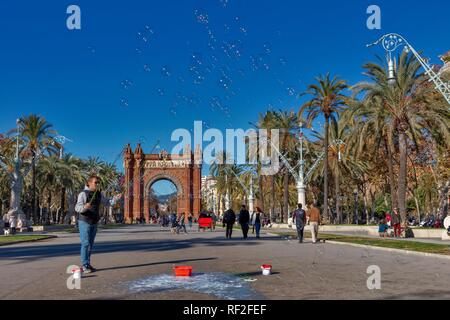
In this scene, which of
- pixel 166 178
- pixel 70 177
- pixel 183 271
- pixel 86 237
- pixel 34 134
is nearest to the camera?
pixel 183 271

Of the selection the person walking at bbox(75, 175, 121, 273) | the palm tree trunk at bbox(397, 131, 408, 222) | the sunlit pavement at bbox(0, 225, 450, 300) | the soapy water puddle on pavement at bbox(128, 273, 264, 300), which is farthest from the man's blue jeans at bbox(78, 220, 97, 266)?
the palm tree trunk at bbox(397, 131, 408, 222)

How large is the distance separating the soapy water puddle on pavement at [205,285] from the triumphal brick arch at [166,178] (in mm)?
95701

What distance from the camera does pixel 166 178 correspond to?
350ft

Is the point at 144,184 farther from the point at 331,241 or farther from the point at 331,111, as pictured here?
the point at 331,241

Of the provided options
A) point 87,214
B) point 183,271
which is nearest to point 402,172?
point 183,271

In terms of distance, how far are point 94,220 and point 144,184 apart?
9651cm

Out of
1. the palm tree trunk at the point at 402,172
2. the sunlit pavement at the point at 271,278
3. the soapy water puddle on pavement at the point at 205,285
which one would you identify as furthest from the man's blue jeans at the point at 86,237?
the palm tree trunk at the point at 402,172

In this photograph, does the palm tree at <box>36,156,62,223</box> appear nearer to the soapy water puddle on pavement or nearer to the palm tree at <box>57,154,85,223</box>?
the palm tree at <box>57,154,85,223</box>

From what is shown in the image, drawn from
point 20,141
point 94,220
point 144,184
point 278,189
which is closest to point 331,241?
point 94,220

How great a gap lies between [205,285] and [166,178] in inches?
3905

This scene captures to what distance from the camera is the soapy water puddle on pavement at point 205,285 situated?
288 inches

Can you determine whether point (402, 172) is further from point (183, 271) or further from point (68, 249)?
point (183, 271)

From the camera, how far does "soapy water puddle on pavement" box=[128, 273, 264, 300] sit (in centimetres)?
732

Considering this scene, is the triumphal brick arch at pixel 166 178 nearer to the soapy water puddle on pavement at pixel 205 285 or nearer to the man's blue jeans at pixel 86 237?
the man's blue jeans at pixel 86 237
